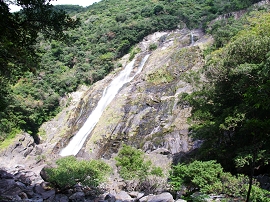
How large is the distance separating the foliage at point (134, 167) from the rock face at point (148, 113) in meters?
4.35

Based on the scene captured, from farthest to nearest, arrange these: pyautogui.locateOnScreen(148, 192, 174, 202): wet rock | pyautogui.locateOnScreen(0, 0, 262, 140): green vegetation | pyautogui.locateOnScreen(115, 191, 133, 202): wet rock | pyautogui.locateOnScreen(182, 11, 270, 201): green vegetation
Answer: pyautogui.locateOnScreen(0, 0, 262, 140): green vegetation → pyautogui.locateOnScreen(115, 191, 133, 202): wet rock → pyautogui.locateOnScreen(182, 11, 270, 201): green vegetation → pyautogui.locateOnScreen(148, 192, 174, 202): wet rock

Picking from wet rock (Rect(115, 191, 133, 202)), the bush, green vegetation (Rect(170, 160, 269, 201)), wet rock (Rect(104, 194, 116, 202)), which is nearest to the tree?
green vegetation (Rect(170, 160, 269, 201))

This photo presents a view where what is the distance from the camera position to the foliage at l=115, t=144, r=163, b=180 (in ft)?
51.0

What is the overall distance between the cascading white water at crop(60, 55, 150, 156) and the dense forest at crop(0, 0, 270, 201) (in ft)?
25.7

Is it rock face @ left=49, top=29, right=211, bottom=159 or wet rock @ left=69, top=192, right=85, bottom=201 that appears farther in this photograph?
rock face @ left=49, top=29, right=211, bottom=159

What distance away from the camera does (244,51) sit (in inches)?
627

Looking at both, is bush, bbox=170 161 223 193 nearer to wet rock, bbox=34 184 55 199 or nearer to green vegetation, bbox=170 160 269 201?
green vegetation, bbox=170 160 269 201

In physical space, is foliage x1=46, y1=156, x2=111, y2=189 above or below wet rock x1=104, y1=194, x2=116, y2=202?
above

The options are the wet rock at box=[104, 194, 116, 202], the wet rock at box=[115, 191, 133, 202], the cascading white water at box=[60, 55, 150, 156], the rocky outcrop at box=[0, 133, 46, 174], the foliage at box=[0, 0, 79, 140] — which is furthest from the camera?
the cascading white water at box=[60, 55, 150, 156]

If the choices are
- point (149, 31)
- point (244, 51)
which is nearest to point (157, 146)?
point (244, 51)

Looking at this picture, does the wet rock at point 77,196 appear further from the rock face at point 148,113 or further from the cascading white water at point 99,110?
the cascading white water at point 99,110

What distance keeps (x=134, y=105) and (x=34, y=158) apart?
492 inches

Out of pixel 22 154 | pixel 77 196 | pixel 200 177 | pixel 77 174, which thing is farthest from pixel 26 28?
pixel 22 154

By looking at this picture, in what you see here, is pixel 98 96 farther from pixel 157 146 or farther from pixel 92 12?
pixel 92 12
